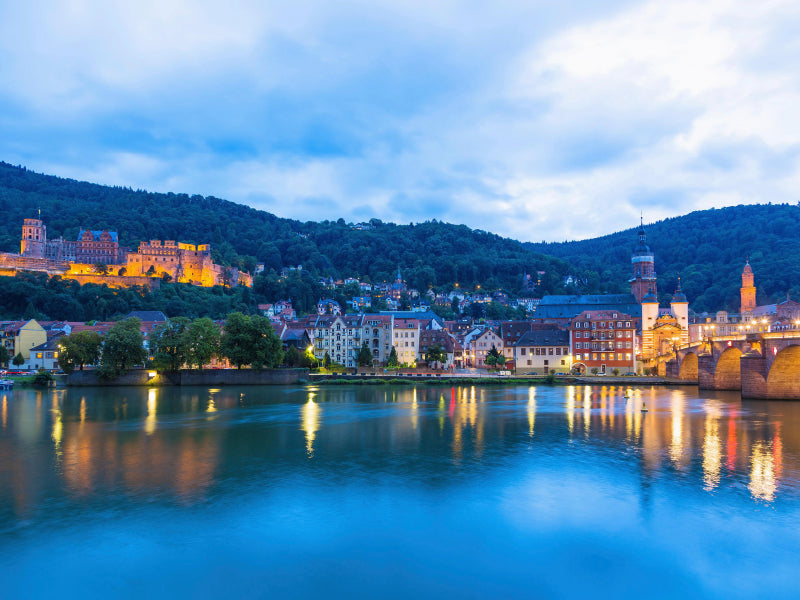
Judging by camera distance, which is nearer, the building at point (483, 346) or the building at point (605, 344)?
the building at point (605, 344)

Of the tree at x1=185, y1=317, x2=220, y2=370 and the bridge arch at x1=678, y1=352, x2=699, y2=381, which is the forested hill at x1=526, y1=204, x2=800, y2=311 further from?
the tree at x1=185, y1=317, x2=220, y2=370

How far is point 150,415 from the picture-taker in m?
37.4

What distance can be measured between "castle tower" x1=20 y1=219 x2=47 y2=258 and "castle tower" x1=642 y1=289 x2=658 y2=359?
12703 cm

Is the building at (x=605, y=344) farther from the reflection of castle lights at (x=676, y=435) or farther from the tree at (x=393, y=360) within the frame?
the reflection of castle lights at (x=676, y=435)

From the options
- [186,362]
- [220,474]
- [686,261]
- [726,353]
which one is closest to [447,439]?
[220,474]

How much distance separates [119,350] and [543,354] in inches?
1902

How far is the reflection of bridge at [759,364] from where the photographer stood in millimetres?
42156

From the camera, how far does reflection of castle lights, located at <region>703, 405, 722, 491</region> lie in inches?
802

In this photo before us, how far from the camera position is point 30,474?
838 inches

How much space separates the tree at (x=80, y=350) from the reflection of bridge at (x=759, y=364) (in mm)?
59400

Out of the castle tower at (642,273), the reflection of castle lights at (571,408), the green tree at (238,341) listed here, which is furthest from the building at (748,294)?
the green tree at (238,341)

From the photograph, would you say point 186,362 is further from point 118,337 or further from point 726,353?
point 726,353

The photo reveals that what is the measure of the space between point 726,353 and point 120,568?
175 ft

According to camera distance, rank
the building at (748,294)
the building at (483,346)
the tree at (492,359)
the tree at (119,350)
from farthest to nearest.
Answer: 1. the building at (748,294)
2. the building at (483,346)
3. the tree at (492,359)
4. the tree at (119,350)
